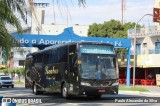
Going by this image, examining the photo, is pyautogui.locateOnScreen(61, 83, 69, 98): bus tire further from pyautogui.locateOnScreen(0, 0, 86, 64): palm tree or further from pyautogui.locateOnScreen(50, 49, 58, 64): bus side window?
pyautogui.locateOnScreen(0, 0, 86, 64): palm tree

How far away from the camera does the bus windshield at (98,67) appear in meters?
22.0

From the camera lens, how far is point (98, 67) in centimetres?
2212

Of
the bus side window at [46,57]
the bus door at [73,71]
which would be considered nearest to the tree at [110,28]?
the bus side window at [46,57]

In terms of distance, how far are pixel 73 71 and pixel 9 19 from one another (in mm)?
16832

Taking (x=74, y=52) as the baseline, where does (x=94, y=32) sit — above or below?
above

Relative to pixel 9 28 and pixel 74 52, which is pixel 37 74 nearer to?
pixel 74 52

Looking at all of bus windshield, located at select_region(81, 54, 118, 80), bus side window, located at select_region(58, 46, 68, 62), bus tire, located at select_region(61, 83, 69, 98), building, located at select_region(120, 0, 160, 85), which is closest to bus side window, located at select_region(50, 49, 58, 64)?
bus side window, located at select_region(58, 46, 68, 62)

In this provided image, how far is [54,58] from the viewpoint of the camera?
2552 centimetres

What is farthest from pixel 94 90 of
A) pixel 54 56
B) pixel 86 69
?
pixel 54 56

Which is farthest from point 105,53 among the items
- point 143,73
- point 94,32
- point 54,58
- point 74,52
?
point 94,32

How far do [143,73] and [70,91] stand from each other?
134 ft

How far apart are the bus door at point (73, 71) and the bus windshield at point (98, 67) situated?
0.41m

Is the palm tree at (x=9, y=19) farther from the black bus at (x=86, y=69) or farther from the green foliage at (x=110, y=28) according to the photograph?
the green foliage at (x=110, y=28)

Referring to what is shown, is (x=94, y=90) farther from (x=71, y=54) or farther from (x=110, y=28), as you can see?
(x=110, y=28)
